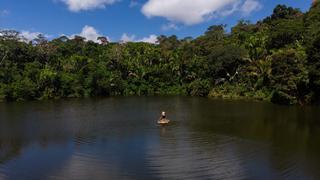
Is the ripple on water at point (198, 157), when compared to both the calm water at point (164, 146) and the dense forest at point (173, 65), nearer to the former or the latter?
the calm water at point (164, 146)

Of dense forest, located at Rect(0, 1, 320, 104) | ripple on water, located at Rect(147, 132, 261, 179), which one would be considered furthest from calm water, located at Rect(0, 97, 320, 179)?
dense forest, located at Rect(0, 1, 320, 104)

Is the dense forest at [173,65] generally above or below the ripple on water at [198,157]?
above

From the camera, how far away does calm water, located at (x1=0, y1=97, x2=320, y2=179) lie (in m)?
17.9

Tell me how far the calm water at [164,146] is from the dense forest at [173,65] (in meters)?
15.2

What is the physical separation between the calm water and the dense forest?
49.7 feet

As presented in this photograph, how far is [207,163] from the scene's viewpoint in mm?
19156

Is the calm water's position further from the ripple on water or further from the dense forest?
the dense forest

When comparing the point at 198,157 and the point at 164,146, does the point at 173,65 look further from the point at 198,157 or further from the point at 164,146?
the point at 198,157

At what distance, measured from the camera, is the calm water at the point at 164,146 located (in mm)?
17922

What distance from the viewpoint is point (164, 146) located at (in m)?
23.3

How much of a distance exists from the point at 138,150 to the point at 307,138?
33.9ft

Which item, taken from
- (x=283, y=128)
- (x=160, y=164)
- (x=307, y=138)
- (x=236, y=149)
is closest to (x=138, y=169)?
(x=160, y=164)

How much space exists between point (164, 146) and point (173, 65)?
52.7 m

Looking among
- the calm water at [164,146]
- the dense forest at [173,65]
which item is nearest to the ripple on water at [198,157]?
the calm water at [164,146]
